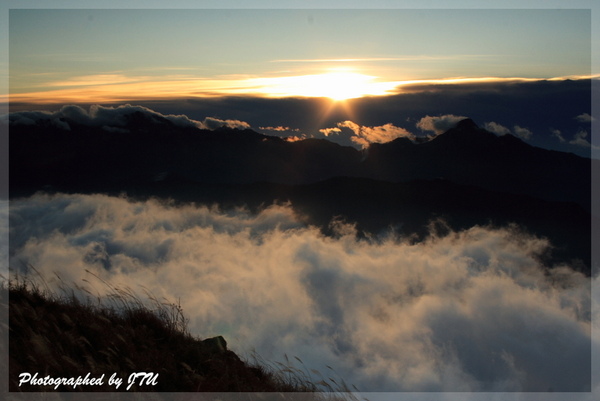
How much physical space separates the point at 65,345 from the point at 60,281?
229 cm

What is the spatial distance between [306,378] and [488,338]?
20377 centimetres

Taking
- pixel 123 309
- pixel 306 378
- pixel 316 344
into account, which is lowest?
pixel 316 344

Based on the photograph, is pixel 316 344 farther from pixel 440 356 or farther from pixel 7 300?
pixel 7 300

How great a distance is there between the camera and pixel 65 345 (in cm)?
688

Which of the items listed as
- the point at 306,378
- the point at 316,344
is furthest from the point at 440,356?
the point at 306,378

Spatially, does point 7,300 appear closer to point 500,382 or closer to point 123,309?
point 123,309

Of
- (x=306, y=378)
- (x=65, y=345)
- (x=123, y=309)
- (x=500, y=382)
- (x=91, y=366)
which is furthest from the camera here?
(x=500, y=382)

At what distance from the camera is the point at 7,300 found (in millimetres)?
7812

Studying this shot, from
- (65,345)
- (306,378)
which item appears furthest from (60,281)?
(306,378)

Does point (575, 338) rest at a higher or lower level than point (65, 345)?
lower

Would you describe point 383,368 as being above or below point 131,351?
below

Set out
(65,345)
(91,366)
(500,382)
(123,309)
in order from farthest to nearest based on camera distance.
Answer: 1. (500,382)
2. (123,309)
3. (65,345)
4. (91,366)

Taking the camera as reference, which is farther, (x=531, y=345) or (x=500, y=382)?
(x=531, y=345)

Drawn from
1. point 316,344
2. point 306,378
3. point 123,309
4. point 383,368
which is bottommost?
point 383,368
